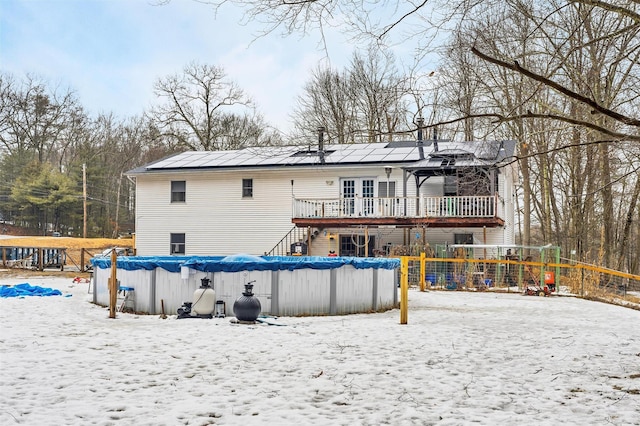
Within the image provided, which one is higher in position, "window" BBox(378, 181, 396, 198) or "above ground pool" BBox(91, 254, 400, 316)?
"window" BBox(378, 181, 396, 198)

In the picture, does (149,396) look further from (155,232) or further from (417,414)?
(155,232)

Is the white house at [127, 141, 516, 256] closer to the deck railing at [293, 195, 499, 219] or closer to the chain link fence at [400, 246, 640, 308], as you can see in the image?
the deck railing at [293, 195, 499, 219]

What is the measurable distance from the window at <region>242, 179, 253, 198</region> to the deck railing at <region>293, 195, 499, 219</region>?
3.79m

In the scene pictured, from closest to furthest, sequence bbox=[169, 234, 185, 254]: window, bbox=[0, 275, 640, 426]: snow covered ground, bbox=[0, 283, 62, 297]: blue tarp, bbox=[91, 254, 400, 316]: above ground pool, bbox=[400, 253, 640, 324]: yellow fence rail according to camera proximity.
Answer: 1. bbox=[0, 275, 640, 426]: snow covered ground
2. bbox=[91, 254, 400, 316]: above ground pool
3. bbox=[0, 283, 62, 297]: blue tarp
4. bbox=[400, 253, 640, 324]: yellow fence rail
5. bbox=[169, 234, 185, 254]: window

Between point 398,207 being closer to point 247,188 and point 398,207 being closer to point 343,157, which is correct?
point 343,157

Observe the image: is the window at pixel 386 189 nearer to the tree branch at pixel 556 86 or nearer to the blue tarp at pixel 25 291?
the blue tarp at pixel 25 291

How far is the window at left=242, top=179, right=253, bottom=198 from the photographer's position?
30.5 m

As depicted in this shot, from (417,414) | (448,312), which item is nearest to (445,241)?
(448,312)

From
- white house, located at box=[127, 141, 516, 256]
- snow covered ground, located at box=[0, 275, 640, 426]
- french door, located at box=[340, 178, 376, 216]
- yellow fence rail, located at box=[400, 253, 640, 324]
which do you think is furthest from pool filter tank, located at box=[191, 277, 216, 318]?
french door, located at box=[340, 178, 376, 216]

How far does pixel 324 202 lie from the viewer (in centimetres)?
2806

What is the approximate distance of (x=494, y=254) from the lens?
26.3 meters

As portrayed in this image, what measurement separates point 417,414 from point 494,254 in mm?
21398

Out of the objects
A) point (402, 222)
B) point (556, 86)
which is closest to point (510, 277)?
point (402, 222)

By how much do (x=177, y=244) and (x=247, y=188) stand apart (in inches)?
186
